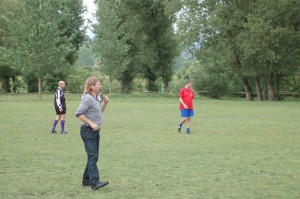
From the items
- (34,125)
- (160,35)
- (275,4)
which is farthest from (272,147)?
(160,35)

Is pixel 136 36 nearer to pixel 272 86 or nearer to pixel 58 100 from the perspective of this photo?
pixel 272 86

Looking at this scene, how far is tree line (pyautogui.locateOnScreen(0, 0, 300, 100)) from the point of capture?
136 ft

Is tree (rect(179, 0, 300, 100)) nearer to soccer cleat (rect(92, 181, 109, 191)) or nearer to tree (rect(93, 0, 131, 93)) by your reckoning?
tree (rect(93, 0, 131, 93))

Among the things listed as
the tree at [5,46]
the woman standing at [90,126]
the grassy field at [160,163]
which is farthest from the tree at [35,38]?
the woman standing at [90,126]

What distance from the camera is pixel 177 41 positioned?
4991 cm

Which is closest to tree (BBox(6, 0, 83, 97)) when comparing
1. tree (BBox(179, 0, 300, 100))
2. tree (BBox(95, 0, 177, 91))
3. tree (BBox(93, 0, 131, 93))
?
tree (BBox(93, 0, 131, 93))

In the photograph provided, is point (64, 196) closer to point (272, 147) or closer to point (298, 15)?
point (272, 147)

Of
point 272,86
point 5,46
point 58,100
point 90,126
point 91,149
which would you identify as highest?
point 5,46

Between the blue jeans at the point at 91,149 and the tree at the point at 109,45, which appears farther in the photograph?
the tree at the point at 109,45

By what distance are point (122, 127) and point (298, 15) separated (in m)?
27.5

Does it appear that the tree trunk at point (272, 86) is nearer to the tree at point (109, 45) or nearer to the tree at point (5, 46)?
the tree at point (109, 45)

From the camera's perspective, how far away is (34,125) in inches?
811

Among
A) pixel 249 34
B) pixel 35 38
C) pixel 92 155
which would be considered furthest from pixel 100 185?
pixel 35 38

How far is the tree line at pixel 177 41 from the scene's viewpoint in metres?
41.4
